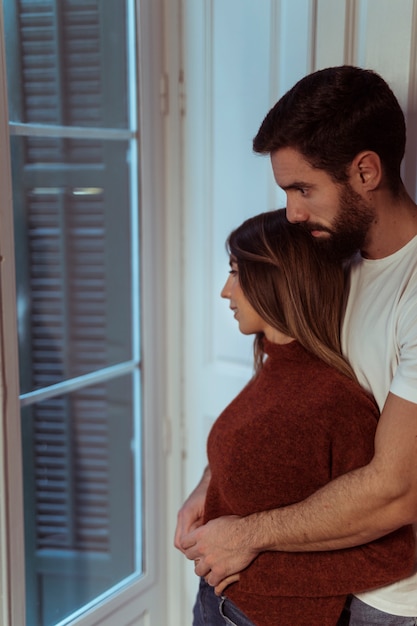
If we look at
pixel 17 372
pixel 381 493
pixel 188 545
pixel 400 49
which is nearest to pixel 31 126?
pixel 17 372

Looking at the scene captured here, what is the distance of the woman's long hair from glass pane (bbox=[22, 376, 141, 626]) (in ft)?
2.08

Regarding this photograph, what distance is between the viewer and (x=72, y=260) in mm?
1800

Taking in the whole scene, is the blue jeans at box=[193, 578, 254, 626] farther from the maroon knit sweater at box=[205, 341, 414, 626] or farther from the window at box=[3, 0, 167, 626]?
the window at box=[3, 0, 167, 626]

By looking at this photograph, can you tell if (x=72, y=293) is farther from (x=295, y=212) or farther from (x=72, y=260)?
(x=295, y=212)

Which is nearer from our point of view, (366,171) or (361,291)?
(366,171)

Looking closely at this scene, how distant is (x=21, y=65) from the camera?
1.60 metres

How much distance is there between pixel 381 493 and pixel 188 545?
437mm

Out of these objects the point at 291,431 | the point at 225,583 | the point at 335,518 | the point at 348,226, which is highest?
the point at 348,226

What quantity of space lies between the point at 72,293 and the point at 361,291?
2.42 feet

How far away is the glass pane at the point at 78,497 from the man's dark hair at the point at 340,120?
88cm

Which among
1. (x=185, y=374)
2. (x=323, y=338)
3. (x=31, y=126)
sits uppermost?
(x=31, y=126)

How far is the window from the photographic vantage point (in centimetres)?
167

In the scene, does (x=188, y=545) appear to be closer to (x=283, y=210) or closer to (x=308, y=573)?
(x=308, y=573)

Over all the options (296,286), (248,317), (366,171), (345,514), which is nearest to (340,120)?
(366,171)
